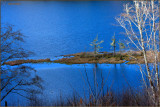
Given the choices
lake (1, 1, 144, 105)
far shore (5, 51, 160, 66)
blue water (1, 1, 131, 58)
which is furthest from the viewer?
blue water (1, 1, 131, 58)

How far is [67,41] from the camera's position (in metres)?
12.2

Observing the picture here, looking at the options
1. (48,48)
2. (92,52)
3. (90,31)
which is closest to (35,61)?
(48,48)

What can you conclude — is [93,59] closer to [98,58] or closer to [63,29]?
[98,58]

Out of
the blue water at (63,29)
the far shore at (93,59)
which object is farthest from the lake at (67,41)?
the far shore at (93,59)

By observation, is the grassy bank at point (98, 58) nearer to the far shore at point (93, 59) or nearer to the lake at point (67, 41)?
the far shore at point (93, 59)

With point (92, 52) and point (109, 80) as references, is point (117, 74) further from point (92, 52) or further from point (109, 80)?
point (92, 52)

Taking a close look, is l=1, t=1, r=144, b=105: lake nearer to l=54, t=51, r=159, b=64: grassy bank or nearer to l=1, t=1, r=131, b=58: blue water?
l=1, t=1, r=131, b=58: blue water

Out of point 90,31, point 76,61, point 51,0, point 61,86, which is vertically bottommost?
point 61,86

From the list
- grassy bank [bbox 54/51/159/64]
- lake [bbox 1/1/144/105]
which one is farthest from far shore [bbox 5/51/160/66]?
lake [bbox 1/1/144/105]

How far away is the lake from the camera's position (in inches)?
311

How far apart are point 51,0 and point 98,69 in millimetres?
15432

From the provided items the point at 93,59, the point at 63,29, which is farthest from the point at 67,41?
the point at 93,59

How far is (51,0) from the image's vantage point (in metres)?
22.9

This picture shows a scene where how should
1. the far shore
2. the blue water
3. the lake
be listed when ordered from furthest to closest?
the blue water, the far shore, the lake
